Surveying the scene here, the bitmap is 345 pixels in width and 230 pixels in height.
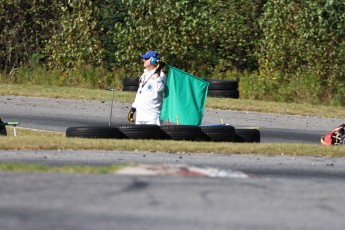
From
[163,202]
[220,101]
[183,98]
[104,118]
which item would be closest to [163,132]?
[183,98]

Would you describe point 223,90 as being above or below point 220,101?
above

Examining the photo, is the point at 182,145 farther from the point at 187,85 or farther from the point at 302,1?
the point at 302,1

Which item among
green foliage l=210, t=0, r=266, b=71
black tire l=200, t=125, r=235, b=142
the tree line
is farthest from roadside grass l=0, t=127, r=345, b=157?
green foliage l=210, t=0, r=266, b=71

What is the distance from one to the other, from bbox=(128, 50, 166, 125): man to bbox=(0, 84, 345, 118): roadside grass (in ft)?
27.3

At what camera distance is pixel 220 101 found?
995 inches

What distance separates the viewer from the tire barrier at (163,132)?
15.5 metres

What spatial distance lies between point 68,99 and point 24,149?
11.5 m

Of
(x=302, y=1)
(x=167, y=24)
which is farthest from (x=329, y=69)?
(x=167, y=24)

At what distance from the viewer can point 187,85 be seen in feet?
55.6

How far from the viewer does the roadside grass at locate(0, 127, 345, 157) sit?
14109 millimetres

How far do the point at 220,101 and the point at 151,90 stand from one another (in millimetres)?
9636

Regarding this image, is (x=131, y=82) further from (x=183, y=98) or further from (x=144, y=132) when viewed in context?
(x=144, y=132)

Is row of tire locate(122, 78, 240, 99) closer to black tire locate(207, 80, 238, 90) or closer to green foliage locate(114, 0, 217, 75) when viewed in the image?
black tire locate(207, 80, 238, 90)

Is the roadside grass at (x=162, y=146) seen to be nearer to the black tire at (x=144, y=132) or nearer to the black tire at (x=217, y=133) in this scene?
the black tire at (x=144, y=132)
